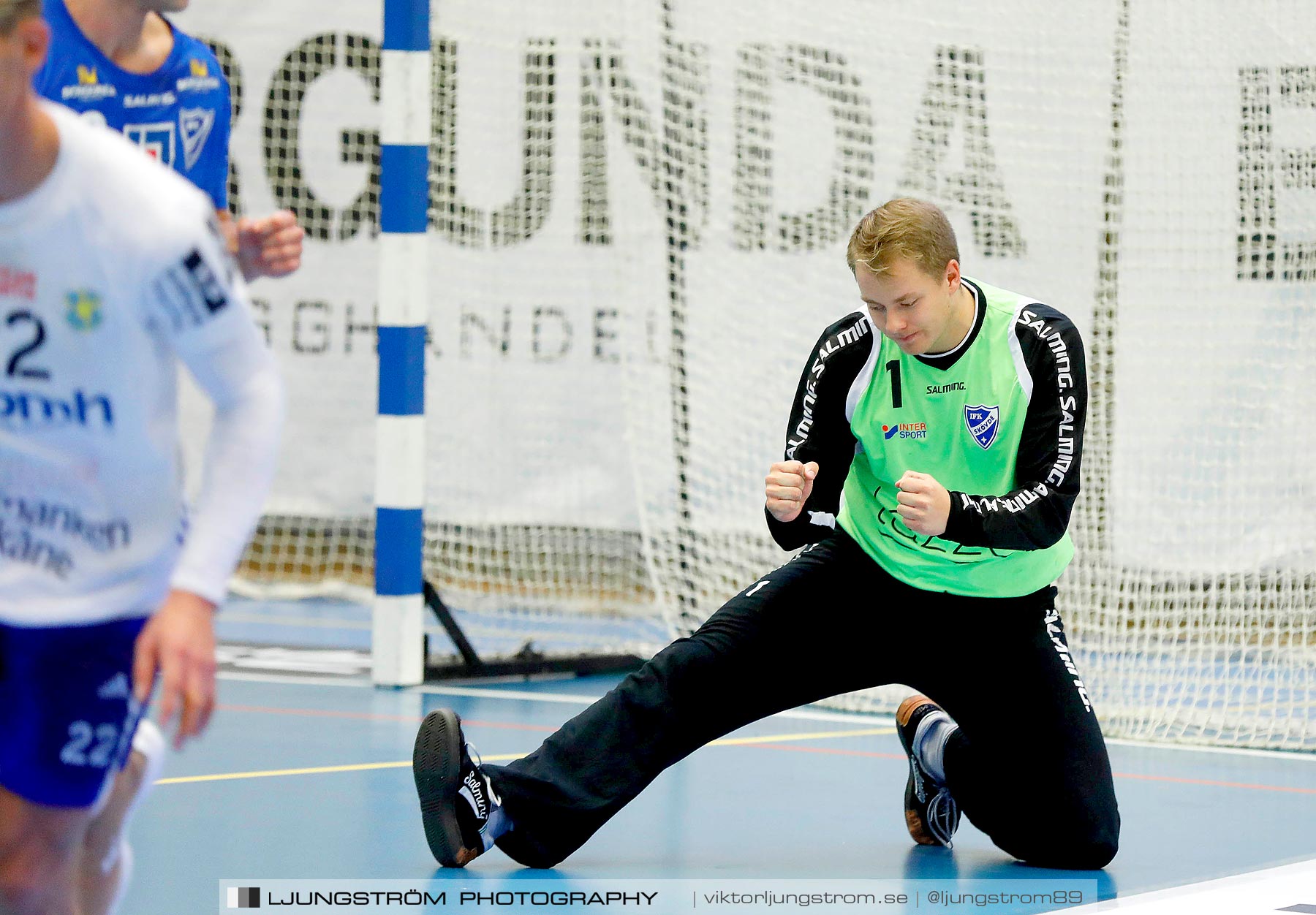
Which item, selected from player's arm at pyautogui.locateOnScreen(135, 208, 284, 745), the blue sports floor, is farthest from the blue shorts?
the blue sports floor

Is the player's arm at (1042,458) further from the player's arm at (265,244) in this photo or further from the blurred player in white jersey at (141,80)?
the blurred player in white jersey at (141,80)

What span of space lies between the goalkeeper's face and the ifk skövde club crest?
18cm

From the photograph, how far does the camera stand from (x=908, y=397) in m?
4.09

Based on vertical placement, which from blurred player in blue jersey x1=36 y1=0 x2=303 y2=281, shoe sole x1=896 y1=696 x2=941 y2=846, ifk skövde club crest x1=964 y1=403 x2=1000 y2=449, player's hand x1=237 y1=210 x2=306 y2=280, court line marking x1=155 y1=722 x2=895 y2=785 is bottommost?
court line marking x1=155 y1=722 x2=895 y2=785

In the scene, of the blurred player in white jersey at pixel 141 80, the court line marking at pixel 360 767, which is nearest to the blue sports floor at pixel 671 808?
the court line marking at pixel 360 767

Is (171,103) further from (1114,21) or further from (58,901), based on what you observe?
(1114,21)

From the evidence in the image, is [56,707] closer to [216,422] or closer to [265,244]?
[216,422]

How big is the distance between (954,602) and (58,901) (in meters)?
2.25

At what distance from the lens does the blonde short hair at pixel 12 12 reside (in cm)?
202

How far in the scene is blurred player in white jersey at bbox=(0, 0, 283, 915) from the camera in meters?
2.10

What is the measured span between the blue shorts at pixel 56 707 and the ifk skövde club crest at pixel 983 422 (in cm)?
224

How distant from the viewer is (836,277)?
22.5ft

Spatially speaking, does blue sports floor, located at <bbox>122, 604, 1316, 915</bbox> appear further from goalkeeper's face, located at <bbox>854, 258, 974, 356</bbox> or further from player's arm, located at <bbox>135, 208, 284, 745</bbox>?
player's arm, located at <bbox>135, 208, 284, 745</bbox>

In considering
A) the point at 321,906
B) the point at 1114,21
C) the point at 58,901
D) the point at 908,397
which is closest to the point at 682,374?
the point at 1114,21
